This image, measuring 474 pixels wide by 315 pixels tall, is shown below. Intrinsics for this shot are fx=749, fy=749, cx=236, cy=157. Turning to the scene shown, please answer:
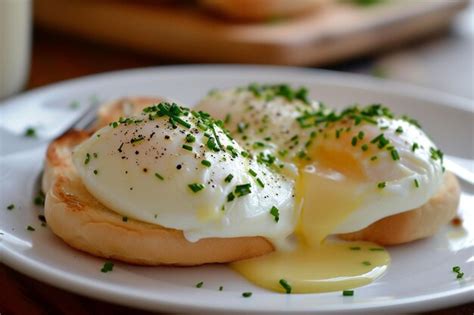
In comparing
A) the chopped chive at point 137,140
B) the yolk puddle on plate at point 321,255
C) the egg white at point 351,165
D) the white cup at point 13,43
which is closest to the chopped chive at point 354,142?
the egg white at point 351,165

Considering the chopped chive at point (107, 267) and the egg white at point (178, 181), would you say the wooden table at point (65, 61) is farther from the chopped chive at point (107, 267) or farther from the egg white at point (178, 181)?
the egg white at point (178, 181)

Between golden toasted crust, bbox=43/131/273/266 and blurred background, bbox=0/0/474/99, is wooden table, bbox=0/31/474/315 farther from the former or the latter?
golden toasted crust, bbox=43/131/273/266

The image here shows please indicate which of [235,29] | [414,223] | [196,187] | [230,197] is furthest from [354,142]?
[235,29]

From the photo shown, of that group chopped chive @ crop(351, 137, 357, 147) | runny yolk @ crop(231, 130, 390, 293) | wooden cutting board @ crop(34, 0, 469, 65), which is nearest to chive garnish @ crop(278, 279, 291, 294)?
runny yolk @ crop(231, 130, 390, 293)

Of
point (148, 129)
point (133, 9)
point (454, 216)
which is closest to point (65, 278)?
point (148, 129)

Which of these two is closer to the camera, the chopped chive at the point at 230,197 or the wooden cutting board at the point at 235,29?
the chopped chive at the point at 230,197

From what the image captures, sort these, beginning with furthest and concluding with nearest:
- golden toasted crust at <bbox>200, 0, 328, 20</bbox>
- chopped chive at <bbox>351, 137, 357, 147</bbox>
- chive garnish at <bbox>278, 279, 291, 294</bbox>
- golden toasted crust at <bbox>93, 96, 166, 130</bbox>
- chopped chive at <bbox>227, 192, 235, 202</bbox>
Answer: golden toasted crust at <bbox>200, 0, 328, 20</bbox> → golden toasted crust at <bbox>93, 96, 166, 130</bbox> → chopped chive at <bbox>351, 137, 357, 147</bbox> → chopped chive at <bbox>227, 192, 235, 202</bbox> → chive garnish at <bbox>278, 279, 291, 294</bbox>

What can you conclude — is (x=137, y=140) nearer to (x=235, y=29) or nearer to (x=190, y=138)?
(x=190, y=138)
